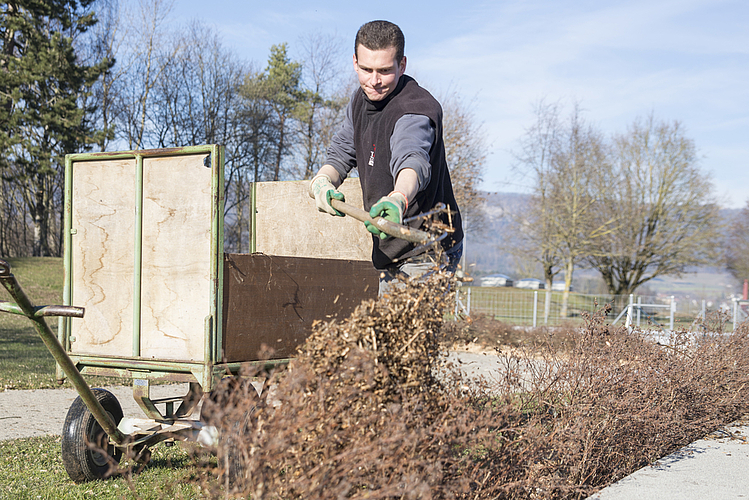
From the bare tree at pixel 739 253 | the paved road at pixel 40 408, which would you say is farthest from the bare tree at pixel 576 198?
the paved road at pixel 40 408

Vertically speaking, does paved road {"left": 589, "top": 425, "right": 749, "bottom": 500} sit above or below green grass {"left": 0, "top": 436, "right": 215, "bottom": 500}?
above

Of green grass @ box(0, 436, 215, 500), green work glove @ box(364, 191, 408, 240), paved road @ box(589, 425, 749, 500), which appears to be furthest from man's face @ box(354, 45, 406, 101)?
paved road @ box(589, 425, 749, 500)

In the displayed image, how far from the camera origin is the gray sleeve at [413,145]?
8.87ft

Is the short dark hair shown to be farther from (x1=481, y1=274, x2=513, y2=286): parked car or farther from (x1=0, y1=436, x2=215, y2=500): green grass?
(x1=481, y1=274, x2=513, y2=286): parked car

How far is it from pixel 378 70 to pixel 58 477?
10.8ft

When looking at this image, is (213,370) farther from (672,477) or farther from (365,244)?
(672,477)

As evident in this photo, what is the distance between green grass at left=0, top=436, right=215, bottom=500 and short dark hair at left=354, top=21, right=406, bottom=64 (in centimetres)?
226

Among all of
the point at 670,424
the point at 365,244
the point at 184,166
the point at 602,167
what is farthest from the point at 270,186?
the point at 602,167

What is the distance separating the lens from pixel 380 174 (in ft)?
10.8

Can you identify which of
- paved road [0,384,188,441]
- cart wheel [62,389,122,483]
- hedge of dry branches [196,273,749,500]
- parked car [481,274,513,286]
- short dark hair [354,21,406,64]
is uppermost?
short dark hair [354,21,406,64]

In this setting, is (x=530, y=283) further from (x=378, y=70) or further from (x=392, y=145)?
(x=392, y=145)

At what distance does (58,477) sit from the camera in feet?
13.5

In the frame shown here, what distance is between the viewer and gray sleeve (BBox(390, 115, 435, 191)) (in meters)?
2.71

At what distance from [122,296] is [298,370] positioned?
7.61ft
